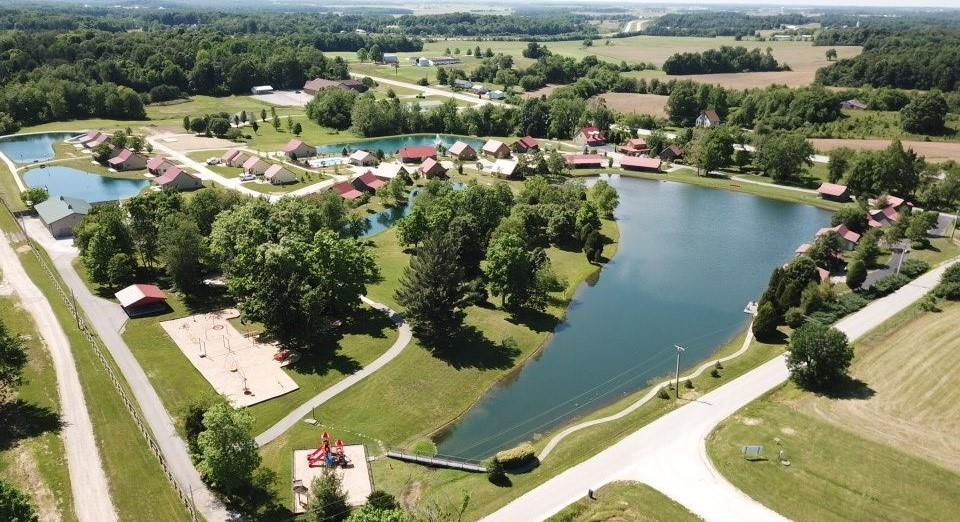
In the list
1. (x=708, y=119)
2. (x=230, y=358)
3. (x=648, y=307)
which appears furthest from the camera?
(x=708, y=119)

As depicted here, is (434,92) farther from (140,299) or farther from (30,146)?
(140,299)

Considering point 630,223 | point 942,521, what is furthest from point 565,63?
point 942,521

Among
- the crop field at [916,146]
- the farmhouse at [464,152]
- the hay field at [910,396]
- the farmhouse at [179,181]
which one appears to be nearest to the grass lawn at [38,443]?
the farmhouse at [179,181]

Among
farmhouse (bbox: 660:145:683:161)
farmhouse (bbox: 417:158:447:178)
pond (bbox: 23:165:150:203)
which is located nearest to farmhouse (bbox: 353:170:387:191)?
farmhouse (bbox: 417:158:447:178)

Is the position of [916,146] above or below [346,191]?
above

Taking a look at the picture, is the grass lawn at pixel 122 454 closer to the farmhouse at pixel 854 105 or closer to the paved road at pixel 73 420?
the paved road at pixel 73 420

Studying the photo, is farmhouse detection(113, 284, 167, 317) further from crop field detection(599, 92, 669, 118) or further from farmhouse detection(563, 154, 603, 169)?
crop field detection(599, 92, 669, 118)

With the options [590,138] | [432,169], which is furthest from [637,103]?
[432,169]
